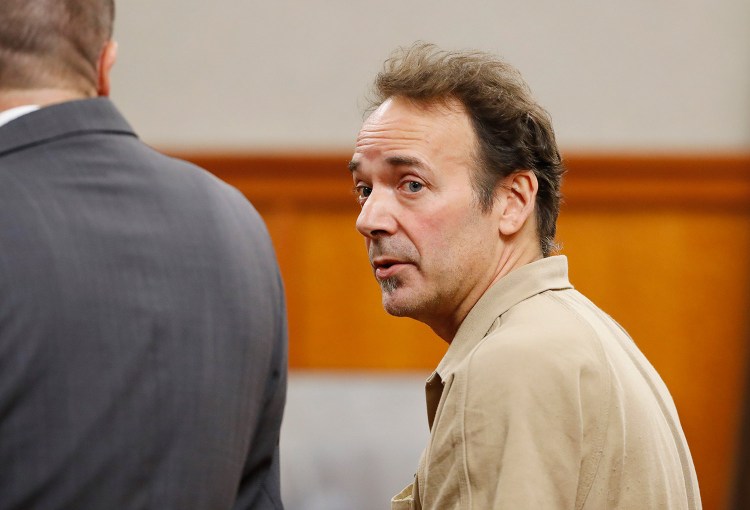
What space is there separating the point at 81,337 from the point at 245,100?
2.47 meters

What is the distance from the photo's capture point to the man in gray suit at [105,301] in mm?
922

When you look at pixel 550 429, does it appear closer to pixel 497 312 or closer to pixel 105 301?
pixel 497 312

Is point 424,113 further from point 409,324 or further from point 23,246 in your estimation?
point 409,324

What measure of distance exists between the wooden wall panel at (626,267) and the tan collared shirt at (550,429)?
6.79 ft

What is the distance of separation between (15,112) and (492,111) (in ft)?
2.15

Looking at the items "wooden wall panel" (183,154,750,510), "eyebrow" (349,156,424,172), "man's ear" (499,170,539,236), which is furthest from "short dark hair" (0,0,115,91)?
"wooden wall panel" (183,154,750,510)

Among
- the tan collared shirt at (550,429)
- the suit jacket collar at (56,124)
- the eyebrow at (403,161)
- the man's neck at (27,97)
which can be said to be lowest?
the tan collared shirt at (550,429)

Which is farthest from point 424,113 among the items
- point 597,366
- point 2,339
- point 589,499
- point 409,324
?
point 409,324

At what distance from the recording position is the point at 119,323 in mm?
958

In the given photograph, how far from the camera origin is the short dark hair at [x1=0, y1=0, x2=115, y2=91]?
99 cm

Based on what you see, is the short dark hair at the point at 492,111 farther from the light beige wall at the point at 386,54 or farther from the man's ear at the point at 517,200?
the light beige wall at the point at 386,54

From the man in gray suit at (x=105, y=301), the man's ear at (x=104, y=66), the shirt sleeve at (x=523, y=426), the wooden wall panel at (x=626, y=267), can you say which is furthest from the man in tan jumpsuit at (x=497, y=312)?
the wooden wall panel at (x=626, y=267)

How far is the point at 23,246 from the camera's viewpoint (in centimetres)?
93

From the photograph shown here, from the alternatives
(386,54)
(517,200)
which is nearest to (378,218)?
(517,200)
